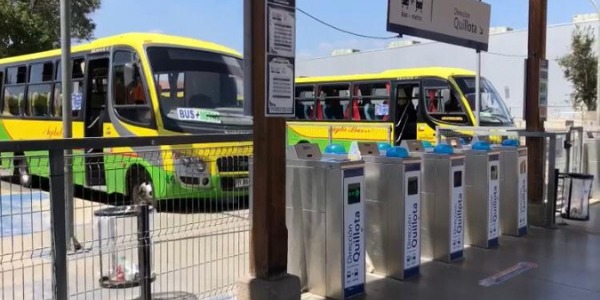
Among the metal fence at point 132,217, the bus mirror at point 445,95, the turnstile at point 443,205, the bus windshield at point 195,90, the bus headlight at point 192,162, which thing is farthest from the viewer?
the bus mirror at point 445,95

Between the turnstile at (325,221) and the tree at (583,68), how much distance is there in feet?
119

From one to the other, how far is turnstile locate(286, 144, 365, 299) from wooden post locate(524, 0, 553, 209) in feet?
14.4

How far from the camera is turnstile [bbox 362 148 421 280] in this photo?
5.71 m

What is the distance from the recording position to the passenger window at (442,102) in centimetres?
1453

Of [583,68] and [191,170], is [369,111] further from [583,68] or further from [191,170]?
[583,68]

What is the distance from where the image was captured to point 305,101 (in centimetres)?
1841

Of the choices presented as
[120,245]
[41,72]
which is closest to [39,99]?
[41,72]

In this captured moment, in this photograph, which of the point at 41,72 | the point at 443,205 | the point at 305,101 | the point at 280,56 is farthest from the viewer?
the point at 305,101

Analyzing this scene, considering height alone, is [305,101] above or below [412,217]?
above

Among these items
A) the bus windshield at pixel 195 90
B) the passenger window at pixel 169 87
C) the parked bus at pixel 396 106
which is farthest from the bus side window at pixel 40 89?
the parked bus at pixel 396 106

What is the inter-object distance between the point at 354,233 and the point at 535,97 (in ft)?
16.1

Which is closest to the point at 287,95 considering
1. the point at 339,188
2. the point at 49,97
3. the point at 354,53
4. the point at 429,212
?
the point at 339,188

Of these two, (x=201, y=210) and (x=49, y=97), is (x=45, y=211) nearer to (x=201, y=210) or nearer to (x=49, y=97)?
(x=201, y=210)

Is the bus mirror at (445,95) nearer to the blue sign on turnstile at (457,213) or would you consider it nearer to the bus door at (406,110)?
the bus door at (406,110)
